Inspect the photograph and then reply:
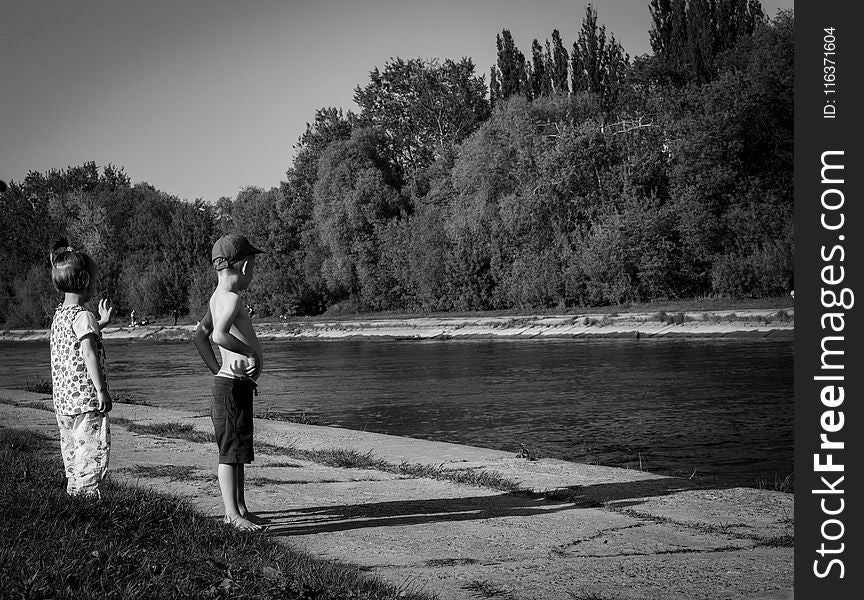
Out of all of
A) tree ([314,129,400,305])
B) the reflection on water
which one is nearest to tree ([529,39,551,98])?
tree ([314,129,400,305])

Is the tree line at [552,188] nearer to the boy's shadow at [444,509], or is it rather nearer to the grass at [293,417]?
the grass at [293,417]

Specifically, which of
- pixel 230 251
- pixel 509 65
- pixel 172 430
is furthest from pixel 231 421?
pixel 509 65

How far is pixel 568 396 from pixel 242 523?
12630 mm

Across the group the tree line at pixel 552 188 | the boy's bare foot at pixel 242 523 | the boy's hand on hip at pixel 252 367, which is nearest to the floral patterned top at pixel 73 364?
the boy's hand on hip at pixel 252 367

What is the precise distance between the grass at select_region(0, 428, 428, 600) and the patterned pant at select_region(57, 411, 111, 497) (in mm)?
125

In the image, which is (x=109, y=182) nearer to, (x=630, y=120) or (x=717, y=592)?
(x=630, y=120)

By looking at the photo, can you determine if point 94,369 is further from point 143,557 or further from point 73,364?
point 143,557

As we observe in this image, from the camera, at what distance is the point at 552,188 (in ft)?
160

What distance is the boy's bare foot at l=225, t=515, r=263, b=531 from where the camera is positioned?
20.2ft

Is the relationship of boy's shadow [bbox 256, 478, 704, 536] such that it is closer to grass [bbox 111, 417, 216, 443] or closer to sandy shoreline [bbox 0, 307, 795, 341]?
grass [bbox 111, 417, 216, 443]

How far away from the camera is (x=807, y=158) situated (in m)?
4.87

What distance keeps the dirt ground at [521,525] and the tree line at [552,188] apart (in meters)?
36.0

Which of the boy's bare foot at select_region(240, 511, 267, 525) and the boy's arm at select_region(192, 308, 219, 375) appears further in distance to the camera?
the boy's arm at select_region(192, 308, 219, 375)

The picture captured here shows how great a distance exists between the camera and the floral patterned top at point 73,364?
6801mm
